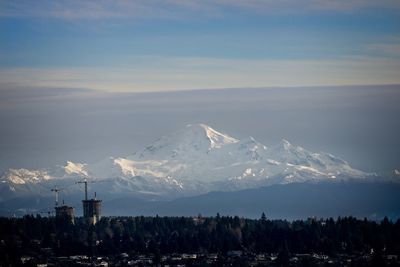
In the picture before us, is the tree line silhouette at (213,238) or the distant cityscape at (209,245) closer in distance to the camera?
the distant cityscape at (209,245)

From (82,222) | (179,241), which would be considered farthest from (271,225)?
(82,222)

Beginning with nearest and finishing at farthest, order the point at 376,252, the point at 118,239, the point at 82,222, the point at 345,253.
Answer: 1. the point at 376,252
2. the point at 345,253
3. the point at 118,239
4. the point at 82,222

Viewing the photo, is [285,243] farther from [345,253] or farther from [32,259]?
[32,259]

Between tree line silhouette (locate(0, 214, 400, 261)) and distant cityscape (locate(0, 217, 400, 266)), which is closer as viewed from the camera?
distant cityscape (locate(0, 217, 400, 266))

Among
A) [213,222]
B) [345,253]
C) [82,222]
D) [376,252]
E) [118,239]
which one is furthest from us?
[82,222]

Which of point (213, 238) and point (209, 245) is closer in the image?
point (209, 245)

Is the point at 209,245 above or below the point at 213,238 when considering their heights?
below

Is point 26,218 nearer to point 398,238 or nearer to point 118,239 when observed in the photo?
point 118,239

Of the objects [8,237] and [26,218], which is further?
[26,218]

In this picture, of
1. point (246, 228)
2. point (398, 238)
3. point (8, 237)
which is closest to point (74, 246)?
point (8, 237)
